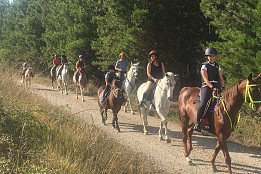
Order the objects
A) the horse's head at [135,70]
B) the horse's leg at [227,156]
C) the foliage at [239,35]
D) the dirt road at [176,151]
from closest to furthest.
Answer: the horse's leg at [227,156], the dirt road at [176,151], the foliage at [239,35], the horse's head at [135,70]

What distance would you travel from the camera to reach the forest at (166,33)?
11.5 m

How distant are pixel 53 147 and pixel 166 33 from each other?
464 inches

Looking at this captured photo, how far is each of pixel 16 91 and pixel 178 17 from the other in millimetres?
9788

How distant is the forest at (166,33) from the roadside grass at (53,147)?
5.10m

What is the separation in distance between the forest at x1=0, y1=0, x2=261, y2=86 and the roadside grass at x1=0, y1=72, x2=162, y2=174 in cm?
510

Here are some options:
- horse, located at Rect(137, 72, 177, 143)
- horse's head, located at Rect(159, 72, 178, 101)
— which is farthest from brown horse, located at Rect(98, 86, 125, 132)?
horse's head, located at Rect(159, 72, 178, 101)

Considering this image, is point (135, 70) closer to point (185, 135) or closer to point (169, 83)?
point (169, 83)

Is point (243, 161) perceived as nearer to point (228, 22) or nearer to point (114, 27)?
point (228, 22)

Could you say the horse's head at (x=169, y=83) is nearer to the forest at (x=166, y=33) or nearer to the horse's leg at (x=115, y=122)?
the forest at (x=166, y=33)

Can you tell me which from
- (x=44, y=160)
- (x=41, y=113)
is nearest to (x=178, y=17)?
(x=41, y=113)

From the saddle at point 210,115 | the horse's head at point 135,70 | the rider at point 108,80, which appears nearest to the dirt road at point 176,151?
the saddle at point 210,115

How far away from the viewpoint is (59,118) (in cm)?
938

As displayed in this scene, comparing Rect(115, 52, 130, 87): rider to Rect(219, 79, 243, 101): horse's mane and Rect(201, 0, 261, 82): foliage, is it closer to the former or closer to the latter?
Rect(201, 0, 261, 82): foliage

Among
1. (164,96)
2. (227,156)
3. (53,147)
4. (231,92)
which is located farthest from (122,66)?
(53,147)
